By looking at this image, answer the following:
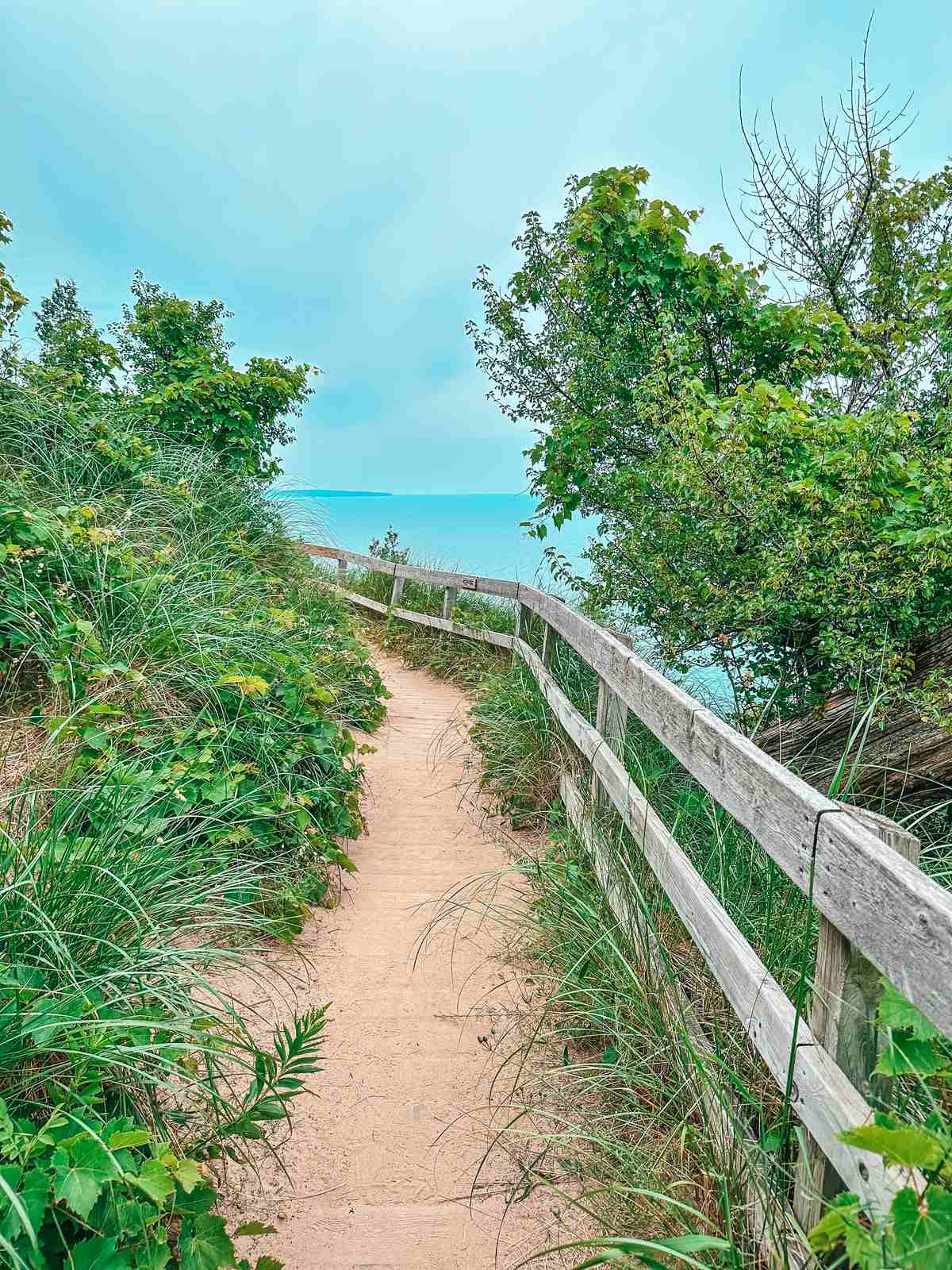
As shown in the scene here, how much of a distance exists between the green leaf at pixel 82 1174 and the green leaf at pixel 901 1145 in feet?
4.56

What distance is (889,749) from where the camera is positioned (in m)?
3.72

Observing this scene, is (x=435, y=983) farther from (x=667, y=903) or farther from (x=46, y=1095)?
(x=46, y=1095)

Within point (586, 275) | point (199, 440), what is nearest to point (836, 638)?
point (586, 275)

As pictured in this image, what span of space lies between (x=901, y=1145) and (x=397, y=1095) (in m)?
2.16

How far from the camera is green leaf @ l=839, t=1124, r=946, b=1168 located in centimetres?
101

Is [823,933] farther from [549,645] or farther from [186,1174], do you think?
[549,645]

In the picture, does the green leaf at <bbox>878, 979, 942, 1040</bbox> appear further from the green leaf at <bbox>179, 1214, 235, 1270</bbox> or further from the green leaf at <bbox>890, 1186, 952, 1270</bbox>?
the green leaf at <bbox>179, 1214, 235, 1270</bbox>

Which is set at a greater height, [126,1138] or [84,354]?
[84,354]

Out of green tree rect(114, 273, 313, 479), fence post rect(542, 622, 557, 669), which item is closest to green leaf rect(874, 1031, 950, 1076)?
fence post rect(542, 622, 557, 669)

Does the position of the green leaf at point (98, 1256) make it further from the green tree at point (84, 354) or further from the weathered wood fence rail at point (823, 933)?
the green tree at point (84, 354)

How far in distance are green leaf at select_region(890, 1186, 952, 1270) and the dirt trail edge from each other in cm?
145

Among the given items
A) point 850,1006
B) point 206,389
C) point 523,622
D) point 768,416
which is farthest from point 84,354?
point 850,1006

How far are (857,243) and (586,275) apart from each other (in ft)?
7.84

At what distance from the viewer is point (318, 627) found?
21.5ft
